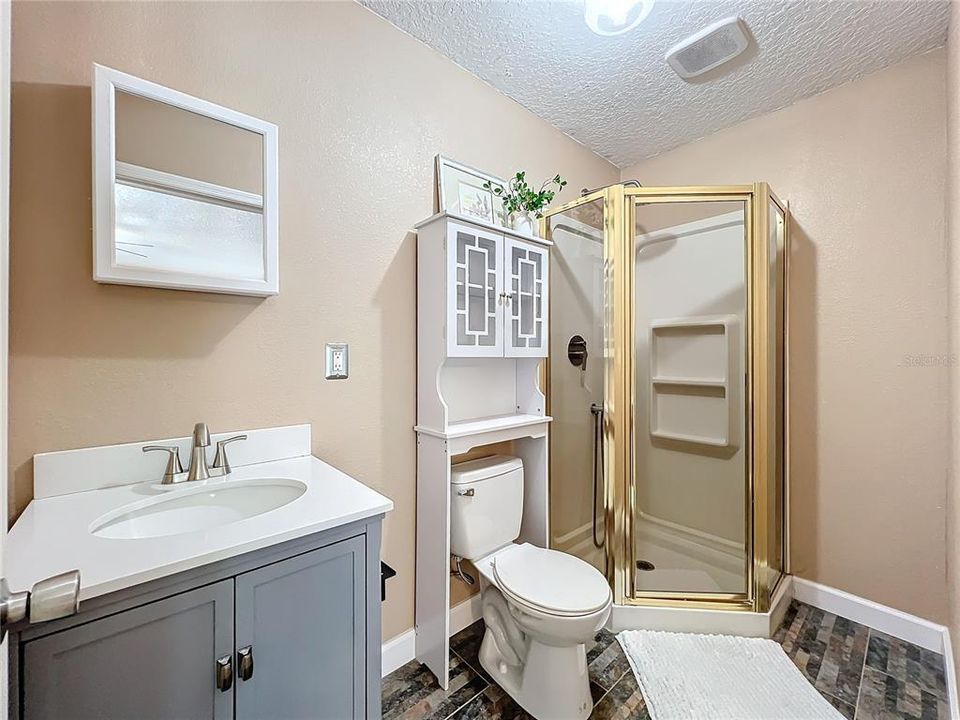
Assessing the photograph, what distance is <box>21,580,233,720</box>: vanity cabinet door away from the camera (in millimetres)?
659

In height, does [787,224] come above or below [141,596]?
above

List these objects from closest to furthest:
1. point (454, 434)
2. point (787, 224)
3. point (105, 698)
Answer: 1. point (105, 698)
2. point (454, 434)
3. point (787, 224)

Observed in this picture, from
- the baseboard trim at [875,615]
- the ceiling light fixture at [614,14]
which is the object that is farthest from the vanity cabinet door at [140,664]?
the baseboard trim at [875,615]

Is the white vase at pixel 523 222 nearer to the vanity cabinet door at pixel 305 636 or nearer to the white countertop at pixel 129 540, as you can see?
the white countertop at pixel 129 540

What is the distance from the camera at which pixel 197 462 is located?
3.70 feet

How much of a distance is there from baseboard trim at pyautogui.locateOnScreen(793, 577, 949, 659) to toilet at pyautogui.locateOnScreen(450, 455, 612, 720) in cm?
132

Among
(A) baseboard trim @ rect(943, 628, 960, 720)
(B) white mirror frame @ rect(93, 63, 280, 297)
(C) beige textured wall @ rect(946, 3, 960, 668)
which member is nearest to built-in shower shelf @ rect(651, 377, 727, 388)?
(C) beige textured wall @ rect(946, 3, 960, 668)

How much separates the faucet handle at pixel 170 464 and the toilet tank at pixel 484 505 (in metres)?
0.88

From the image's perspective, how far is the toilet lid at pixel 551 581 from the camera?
52.4 inches

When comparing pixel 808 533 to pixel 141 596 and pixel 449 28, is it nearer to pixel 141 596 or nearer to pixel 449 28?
pixel 141 596

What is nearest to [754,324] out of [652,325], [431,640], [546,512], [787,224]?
[652,325]

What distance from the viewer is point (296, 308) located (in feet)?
4.49

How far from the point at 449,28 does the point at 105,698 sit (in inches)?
83.9

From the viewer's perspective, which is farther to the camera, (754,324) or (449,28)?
(754,324)
